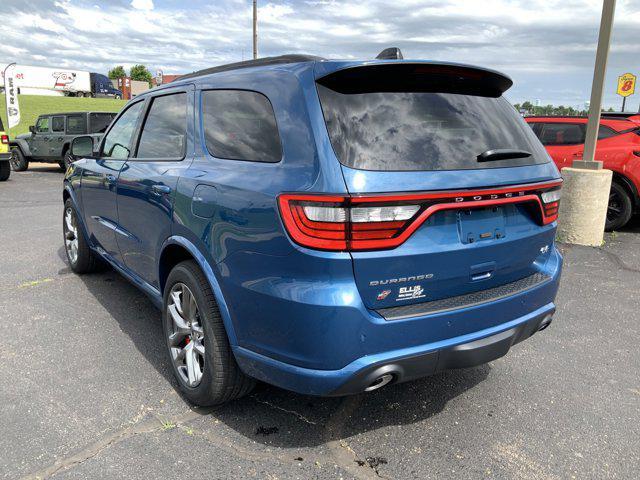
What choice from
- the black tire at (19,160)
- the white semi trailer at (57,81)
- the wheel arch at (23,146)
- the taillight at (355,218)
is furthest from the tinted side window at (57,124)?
the white semi trailer at (57,81)

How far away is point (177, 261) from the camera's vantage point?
10.5 ft

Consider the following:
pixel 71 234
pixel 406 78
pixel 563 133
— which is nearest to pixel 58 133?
pixel 71 234

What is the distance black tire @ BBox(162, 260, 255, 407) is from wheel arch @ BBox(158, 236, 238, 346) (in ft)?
0.28

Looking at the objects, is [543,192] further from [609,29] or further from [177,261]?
[609,29]

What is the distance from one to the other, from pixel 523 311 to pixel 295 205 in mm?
1358

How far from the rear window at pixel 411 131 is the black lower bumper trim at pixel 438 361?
2.69ft

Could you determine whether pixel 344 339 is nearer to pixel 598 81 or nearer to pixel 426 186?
pixel 426 186

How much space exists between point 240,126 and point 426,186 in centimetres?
105

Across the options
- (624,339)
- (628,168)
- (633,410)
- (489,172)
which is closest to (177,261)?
(489,172)

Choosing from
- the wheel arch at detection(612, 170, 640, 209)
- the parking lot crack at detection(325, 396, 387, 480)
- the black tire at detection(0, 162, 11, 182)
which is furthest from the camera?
the black tire at detection(0, 162, 11, 182)

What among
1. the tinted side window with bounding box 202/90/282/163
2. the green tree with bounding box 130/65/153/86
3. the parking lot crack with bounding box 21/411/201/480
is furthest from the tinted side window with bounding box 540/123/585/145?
the green tree with bounding box 130/65/153/86

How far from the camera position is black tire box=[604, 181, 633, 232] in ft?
25.6

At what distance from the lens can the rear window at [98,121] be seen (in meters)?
14.9

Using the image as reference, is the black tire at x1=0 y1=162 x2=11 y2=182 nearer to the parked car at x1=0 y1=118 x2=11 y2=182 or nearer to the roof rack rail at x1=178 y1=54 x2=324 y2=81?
the parked car at x1=0 y1=118 x2=11 y2=182
